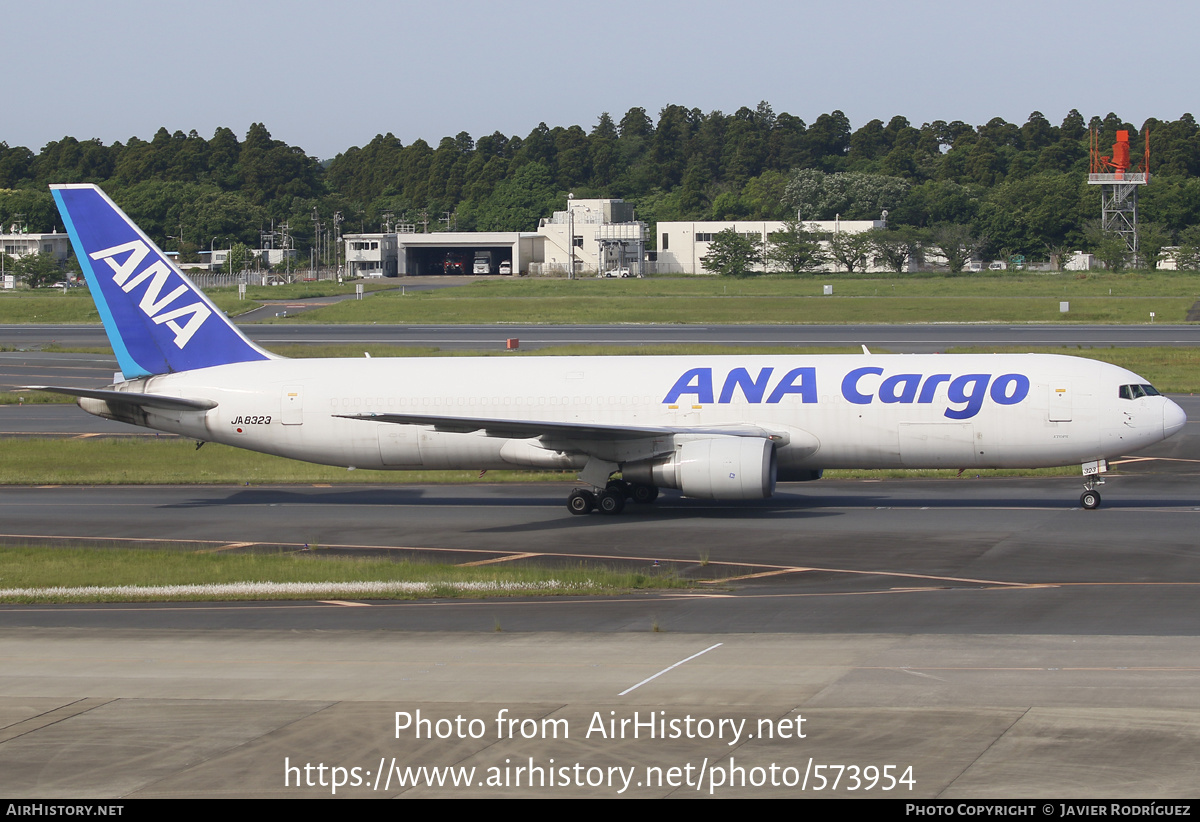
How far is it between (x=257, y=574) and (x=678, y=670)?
13.1 metres

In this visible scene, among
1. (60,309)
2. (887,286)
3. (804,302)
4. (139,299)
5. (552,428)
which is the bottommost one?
(552,428)

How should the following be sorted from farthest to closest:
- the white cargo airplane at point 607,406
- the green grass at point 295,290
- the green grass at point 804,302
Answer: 1. the green grass at point 295,290
2. the green grass at point 804,302
3. the white cargo airplane at point 607,406

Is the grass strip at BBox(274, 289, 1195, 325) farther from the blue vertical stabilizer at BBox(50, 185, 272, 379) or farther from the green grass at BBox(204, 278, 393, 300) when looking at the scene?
the blue vertical stabilizer at BBox(50, 185, 272, 379)

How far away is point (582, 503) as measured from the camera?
36719mm

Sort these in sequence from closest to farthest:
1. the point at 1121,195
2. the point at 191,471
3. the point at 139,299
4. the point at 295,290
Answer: the point at 139,299 < the point at 191,471 < the point at 295,290 < the point at 1121,195

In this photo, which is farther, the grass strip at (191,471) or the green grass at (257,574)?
the grass strip at (191,471)

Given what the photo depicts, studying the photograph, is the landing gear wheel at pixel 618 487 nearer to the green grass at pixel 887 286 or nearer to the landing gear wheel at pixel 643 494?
the landing gear wheel at pixel 643 494

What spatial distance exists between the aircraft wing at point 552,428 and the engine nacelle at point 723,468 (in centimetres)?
71

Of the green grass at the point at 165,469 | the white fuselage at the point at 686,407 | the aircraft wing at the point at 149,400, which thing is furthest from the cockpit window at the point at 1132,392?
the aircraft wing at the point at 149,400

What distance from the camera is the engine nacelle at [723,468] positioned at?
111 ft

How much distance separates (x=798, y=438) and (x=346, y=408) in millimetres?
13690

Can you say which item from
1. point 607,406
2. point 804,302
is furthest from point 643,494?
point 804,302

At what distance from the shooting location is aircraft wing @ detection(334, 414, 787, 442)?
114 ft

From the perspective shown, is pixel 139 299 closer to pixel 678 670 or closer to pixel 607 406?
pixel 607 406
